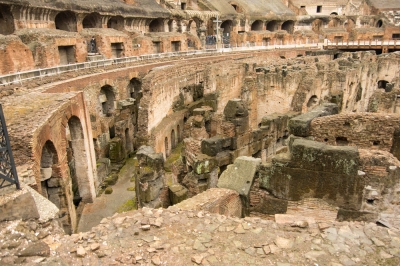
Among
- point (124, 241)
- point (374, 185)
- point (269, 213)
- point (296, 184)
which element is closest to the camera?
point (124, 241)

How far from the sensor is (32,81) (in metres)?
12.0

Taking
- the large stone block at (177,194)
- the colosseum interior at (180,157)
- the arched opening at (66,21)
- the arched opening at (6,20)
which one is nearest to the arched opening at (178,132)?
the colosseum interior at (180,157)

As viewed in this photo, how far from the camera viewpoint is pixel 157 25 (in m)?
30.3

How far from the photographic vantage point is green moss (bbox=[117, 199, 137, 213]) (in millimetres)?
9452

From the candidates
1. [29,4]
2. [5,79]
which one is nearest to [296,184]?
[5,79]

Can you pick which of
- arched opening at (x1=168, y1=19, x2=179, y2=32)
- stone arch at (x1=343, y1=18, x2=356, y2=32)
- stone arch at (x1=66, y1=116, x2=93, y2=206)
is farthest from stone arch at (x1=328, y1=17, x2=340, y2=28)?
stone arch at (x1=66, y1=116, x2=93, y2=206)

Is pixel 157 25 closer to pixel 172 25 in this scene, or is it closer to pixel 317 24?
pixel 172 25

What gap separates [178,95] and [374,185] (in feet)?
37.5

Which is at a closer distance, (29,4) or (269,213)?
(269,213)

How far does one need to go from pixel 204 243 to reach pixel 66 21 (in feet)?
72.4

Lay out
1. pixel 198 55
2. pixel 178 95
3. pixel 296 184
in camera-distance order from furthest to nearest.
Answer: pixel 198 55 → pixel 178 95 → pixel 296 184

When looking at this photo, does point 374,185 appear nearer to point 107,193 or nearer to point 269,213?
point 269,213

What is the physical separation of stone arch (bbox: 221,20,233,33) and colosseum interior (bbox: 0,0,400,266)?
48.1 ft

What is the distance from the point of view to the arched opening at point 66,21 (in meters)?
22.1
